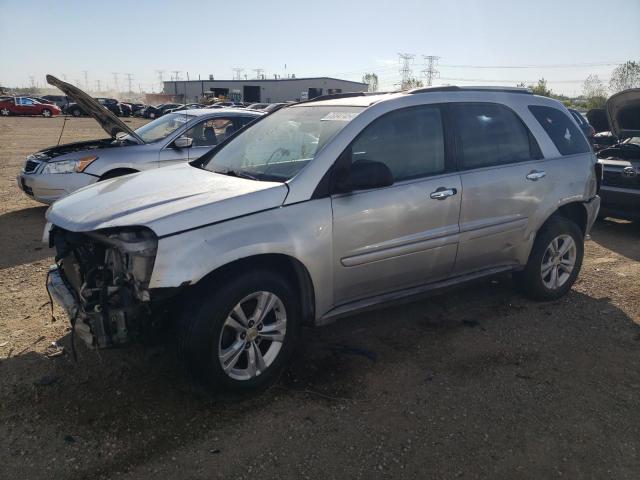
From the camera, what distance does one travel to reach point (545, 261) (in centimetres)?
466

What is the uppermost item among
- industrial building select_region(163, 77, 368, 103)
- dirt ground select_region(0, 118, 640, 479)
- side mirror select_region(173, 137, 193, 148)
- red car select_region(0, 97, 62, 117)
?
industrial building select_region(163, 77, 368, 103)

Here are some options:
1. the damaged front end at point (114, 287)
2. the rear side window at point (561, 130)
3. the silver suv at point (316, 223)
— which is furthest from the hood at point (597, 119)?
the damaged front end at point (114, 287)

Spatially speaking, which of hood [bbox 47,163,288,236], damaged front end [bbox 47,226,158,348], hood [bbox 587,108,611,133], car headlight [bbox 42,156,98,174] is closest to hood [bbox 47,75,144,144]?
car headlight [bbox 42,156,98,174]

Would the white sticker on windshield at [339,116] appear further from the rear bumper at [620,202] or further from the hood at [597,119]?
the hood at [597,119]

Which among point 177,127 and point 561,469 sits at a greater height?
point 177,127

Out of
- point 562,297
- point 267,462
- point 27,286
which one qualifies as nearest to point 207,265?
point 267,462

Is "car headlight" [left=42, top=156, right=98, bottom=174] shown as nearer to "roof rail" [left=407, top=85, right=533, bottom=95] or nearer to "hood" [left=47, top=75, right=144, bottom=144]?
"hood" [left=47, top=75, right=144, bottom=144]

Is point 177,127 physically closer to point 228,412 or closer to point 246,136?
point 246,136

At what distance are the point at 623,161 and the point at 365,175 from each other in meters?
6.00

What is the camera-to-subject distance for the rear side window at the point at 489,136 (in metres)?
4.00

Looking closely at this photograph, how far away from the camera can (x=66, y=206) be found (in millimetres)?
3361

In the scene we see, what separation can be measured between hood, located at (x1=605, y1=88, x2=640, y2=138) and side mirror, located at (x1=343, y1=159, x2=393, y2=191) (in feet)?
19.6

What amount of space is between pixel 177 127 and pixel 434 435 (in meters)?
5.93

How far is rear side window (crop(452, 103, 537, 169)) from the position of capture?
4.00 m
